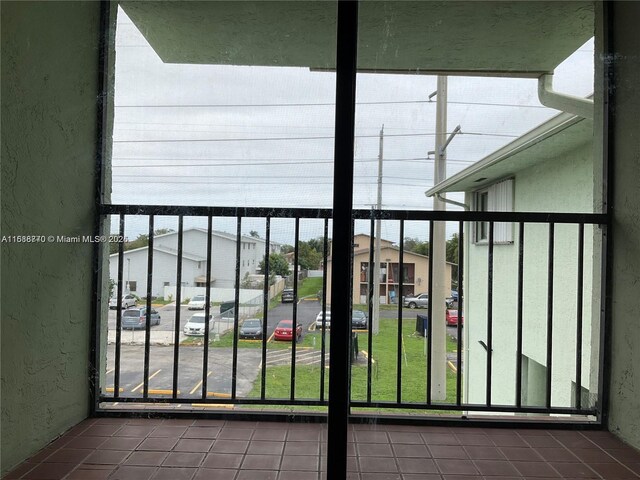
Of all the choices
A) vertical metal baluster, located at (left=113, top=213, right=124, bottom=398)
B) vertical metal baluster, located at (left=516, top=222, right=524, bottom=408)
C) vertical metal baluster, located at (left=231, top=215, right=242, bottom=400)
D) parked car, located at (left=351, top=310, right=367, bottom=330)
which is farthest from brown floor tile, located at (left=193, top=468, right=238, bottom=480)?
vertical metal baluster, located at (left=516, top=222, right=524, bottom=408)

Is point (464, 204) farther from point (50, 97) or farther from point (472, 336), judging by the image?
point (50, 97)

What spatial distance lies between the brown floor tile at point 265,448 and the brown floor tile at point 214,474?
13 centimetres

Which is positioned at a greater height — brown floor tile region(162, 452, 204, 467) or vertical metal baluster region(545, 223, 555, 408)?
vertical metal baluster region(545, 223, 555, 408)

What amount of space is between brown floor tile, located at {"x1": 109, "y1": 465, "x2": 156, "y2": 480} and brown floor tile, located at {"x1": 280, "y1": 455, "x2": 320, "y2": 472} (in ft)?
1.61

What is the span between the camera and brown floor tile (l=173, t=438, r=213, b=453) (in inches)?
62.2

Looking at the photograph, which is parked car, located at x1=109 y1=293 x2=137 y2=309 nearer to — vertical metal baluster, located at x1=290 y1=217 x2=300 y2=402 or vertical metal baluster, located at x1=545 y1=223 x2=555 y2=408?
vertical metal baluster, located at x1=290 y1=217 x2=300 y2=402

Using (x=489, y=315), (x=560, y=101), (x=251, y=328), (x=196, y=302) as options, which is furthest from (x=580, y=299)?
(x=196, y=302)

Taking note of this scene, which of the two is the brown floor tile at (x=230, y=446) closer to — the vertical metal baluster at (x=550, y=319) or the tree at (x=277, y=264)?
the tree at (x=277, y=264)

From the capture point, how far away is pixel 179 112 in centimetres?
183

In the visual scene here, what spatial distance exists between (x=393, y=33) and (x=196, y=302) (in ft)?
5.27

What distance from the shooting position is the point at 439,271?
1.92 m

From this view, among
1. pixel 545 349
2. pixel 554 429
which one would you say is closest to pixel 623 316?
pixel 545 349

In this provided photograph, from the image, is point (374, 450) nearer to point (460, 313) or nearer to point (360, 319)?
point (360, 319)

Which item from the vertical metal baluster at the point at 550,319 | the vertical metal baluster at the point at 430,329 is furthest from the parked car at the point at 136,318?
the vertical metal baluster at the point at 550,319
